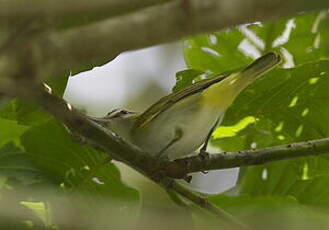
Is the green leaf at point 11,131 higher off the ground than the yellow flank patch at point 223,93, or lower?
lower

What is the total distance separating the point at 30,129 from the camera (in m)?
1.62

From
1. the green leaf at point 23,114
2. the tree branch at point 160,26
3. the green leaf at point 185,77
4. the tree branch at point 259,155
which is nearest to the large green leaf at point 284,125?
the green leaf at point 185,77

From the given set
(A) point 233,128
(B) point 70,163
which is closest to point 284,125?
(A) point 233,128

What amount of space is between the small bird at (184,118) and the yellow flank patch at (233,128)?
0.28 feet

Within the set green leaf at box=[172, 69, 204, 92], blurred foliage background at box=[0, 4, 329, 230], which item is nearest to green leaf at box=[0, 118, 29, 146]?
blurred foliage background at box=[0, 4, 329, 230]

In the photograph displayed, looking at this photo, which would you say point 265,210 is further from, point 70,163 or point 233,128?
point 70,163

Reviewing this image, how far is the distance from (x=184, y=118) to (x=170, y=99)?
0.06 meters

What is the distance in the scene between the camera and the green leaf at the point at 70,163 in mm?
1623

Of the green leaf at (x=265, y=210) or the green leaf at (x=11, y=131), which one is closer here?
the green leaf at (x=265, y=210)

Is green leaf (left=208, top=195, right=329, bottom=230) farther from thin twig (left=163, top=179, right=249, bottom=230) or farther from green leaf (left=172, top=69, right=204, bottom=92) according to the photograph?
green leaf (left=172, top=69, right=204, bottom=92)

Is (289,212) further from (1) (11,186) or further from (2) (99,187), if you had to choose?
(1) (11,186)

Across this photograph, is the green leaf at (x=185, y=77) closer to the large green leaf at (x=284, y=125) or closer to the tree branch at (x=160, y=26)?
the large green leaf at (x=284, y=125)

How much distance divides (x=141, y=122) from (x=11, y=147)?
1.16 ft

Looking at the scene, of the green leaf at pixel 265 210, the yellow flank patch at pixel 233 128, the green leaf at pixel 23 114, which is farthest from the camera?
the yellow flank patch at pixel 233 128
